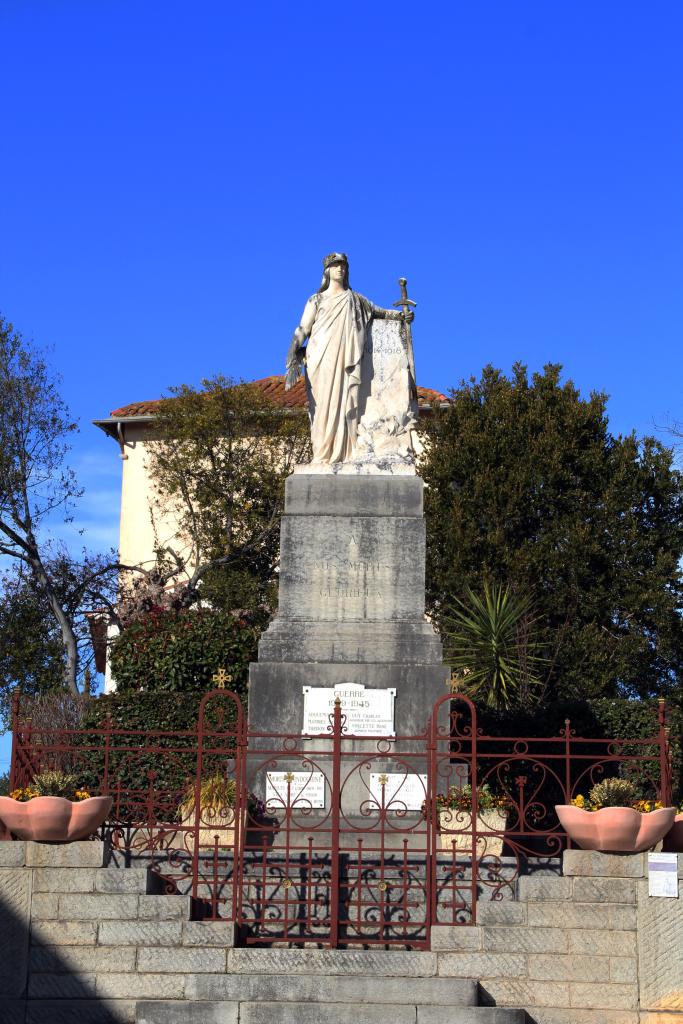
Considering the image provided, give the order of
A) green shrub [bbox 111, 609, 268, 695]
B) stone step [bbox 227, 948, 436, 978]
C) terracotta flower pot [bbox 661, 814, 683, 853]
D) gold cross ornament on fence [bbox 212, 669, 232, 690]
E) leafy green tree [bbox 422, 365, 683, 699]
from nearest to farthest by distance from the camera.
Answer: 1. stone step [bbox 227, 948, 436, 978]
2. terracotta flower pot [bbox 661, 814, 683, 853]
3. gold cross ornament on fence [bbox 212, 669, 232, 690]
4. green shrub [bbox 111, 609, 268, 695]
5. leafy green tree [bbox 422, 365, 683, 699]

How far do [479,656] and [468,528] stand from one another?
26.3 feet

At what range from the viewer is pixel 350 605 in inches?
509

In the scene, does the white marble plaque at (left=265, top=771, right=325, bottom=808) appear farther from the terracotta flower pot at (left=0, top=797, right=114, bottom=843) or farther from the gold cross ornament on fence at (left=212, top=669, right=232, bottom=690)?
the gold cross ornament on fence at (left=212, top=669, right=232, bottom=690)

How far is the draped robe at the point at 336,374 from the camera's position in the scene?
13.7 m

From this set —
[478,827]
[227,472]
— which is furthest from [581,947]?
[227,472]

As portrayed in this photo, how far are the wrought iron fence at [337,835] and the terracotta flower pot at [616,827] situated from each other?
180 millimetres

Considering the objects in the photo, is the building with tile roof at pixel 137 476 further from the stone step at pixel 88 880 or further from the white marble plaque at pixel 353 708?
the stone step at pixel 88 880

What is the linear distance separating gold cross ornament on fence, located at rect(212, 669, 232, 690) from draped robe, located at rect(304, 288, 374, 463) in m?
4.31

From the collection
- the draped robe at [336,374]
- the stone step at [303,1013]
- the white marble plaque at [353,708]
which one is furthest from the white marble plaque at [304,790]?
the draped robe at [336,374]

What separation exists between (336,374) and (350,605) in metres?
2.46

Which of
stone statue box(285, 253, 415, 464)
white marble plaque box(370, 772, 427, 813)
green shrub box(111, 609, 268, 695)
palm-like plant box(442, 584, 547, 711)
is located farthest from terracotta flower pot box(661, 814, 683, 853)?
green shrub box(111, 609, 268, 695)

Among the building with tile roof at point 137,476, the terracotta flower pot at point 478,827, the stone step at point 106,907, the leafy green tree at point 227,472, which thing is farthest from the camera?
the building with tile roof at point 137,476

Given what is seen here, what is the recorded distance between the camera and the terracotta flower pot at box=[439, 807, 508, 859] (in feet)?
37.1

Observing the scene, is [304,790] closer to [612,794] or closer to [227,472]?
[612,794]
